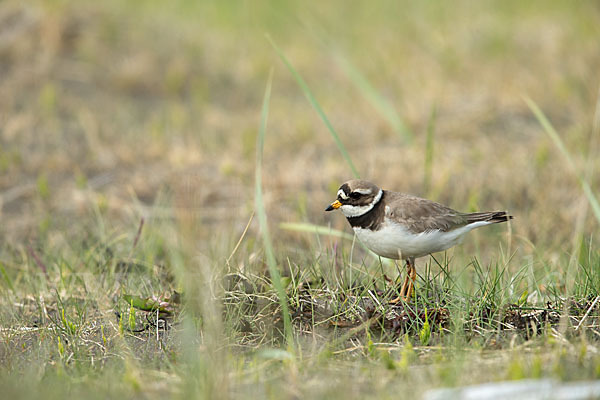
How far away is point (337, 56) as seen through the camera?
4207 mm

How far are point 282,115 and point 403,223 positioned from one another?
557cm

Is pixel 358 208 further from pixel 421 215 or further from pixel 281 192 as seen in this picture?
pixel 281 192

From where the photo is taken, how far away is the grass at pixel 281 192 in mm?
3178

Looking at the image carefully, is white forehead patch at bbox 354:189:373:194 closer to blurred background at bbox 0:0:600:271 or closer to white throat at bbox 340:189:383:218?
white throat at bbox 340:189:383:218

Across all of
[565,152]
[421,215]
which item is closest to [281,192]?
[421,215]

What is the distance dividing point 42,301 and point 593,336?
3032 millimetres

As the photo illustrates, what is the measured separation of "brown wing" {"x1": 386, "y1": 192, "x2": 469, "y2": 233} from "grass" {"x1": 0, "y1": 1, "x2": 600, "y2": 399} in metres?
0.24

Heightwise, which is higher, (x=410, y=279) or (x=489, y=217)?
(x=489, y=217)

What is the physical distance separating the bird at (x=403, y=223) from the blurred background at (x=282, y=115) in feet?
4.03

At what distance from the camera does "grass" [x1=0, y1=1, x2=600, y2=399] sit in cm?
318

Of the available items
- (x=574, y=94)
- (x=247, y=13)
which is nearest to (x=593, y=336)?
(x=574, y=94)

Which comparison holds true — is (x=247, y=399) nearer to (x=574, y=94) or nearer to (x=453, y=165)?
(x=453, y=165)

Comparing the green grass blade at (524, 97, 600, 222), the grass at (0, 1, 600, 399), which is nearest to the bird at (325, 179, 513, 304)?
the grass at (0, 1, 600, 399)

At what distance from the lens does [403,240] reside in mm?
3652
